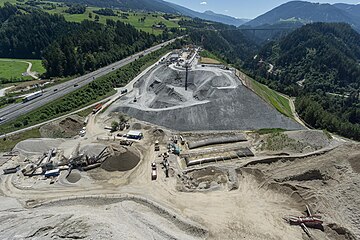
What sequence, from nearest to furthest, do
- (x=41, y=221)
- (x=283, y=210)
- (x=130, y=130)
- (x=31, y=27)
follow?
(x=41, y=221) < (x=283, y=210) < (x=130, y=130) < (x=31, y=27)

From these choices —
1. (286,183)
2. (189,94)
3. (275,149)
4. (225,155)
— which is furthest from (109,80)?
(286,183)

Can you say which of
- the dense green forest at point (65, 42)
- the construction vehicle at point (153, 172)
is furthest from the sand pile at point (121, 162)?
the dense green forest at point (65, 42)

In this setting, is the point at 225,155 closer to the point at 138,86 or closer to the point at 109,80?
the point at 138,86

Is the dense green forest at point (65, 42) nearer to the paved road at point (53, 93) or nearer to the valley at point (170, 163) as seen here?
the paved road at point (53, 93)

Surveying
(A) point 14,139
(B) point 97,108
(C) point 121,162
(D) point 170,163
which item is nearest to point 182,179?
(D) point 170,163

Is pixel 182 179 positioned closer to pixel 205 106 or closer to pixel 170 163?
pixel 170 163
